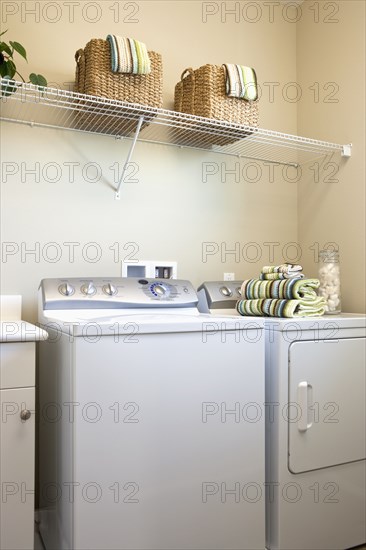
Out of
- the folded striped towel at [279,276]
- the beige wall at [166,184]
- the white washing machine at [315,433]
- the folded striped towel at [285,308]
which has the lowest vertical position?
the white washing machine at [315,433]

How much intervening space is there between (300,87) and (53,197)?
5.15 feet

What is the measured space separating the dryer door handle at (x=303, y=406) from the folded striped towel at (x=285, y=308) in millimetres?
267

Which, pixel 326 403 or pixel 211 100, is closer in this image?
pixel 326 403

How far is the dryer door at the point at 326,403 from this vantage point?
5.80 ft

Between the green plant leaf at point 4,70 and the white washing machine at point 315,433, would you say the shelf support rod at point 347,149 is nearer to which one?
the white washing machine at point 315,433

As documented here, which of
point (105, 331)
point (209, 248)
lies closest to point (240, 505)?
point (105, 331)

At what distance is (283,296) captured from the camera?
1.94 meters

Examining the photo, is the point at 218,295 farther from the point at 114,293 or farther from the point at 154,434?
the point at 154,434

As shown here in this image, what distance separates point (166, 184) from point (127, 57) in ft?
2.17

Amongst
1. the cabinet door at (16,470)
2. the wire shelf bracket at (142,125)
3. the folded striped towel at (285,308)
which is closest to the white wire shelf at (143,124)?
the wire shelf bracket at (142,125)

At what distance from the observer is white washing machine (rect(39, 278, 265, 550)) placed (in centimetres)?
146

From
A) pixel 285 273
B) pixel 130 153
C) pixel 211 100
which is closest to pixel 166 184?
pixel 130 153

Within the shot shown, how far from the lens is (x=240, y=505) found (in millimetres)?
1666

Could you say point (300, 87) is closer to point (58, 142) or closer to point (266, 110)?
point (266, 110)
